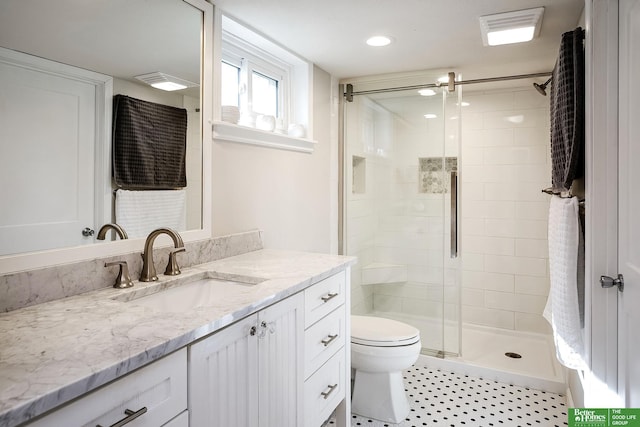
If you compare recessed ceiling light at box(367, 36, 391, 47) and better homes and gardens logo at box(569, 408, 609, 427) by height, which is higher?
recessed ceiling light at box(367, 36, 391, 47)

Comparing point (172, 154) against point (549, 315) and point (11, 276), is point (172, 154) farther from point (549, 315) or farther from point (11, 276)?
point (549, 315)

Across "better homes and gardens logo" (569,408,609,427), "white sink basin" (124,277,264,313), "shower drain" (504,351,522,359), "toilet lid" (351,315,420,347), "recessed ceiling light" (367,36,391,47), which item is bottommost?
"shower drain" (504,351,522,359)

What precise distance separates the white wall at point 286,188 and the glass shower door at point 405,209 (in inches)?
7.5

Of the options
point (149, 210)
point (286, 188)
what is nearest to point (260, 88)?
point (286, 188)

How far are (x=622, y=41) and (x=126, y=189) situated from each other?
6.23 feet

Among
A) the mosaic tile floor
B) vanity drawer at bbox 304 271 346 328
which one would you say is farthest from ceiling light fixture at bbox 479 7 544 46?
the mosaic tile floor

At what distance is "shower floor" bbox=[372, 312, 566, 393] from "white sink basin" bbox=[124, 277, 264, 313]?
183 centimetres

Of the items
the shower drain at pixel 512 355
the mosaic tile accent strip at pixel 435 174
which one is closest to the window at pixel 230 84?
the mosaic tile accent strip at pixel 435 174

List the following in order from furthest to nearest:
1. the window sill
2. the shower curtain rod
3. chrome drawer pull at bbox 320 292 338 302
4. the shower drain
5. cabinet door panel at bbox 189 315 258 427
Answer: the shower drain, the shower curtain rod, the window sill, chrome drawer pull at bbox 320 292 338 302, cabinet door panel at bbox 189 315 258 427

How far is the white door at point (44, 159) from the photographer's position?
118 cm

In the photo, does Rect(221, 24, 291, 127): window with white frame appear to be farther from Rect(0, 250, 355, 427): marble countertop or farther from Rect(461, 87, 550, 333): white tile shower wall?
Rect(461, 87, 550, 333): white tile shower wall

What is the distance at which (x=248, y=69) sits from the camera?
2359 mm

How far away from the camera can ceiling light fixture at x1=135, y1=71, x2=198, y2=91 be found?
162 cm

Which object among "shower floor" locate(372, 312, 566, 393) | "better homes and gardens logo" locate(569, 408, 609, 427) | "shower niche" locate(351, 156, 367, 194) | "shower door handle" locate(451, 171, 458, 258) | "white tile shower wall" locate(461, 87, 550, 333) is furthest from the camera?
"white tile shower wall" locate(461, 87, 550, 333)
